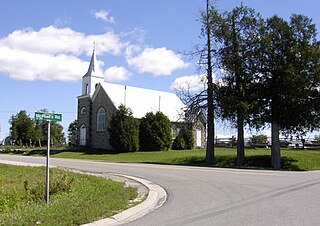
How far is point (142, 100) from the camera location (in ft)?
189

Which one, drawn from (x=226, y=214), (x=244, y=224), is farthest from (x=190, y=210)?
(x=244, y=224)

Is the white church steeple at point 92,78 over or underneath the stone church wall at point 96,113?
over

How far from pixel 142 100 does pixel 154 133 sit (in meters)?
8.87

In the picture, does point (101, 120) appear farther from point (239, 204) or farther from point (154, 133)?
point (239, 204)

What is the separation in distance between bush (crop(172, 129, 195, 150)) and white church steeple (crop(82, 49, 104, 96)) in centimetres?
1297

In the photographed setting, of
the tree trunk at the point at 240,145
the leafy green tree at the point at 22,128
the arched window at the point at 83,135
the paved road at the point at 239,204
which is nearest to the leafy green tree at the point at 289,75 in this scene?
the tree trunk at the point at 240,145

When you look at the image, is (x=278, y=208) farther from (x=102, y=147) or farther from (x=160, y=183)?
(x=102, y=147)

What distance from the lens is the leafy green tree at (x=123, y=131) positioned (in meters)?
47.8

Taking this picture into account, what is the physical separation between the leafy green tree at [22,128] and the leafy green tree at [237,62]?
5020 cm

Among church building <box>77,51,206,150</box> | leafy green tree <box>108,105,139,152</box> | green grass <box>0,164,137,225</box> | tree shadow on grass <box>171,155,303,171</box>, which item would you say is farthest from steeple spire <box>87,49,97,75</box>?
green grass <box>0,164,137,225</box>

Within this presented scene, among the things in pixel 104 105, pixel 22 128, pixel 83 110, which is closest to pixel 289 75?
pixel 104 105

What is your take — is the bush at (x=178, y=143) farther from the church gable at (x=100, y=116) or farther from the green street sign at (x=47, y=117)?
the green street sign at (x=47, y=117)

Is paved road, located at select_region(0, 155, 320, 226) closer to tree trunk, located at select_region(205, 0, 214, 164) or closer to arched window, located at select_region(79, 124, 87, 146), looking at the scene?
tree trunk, located at select_region(205, 0, 214, 164)

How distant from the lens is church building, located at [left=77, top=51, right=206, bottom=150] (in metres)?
54.0
